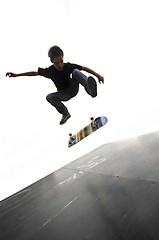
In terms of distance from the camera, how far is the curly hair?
3.43 metres

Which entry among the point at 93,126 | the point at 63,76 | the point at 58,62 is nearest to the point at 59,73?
the point at 63,76

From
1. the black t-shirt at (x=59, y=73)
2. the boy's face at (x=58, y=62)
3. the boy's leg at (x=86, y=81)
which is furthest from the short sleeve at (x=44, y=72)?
the boy's leg at (x=86, y=81)

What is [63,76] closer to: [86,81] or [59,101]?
[86,81]

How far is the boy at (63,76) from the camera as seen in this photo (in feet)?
11.5

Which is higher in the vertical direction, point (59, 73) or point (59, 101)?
point (59, 73)

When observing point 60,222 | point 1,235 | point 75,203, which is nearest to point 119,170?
point 75,203

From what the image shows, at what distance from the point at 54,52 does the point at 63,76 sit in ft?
2.15

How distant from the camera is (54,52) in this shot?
11.3 ft

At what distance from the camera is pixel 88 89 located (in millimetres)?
3857

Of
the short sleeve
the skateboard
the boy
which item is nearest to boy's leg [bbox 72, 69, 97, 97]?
the boy

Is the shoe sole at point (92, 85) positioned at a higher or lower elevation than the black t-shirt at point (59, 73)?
lower

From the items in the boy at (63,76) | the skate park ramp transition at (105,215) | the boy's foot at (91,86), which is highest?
the boy at (63,76)

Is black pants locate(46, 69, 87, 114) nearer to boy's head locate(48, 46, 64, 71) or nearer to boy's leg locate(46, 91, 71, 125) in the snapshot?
boy's leg locate(46, 91, 71, 125)

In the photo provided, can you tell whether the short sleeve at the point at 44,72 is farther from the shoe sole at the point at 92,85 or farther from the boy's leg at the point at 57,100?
the shoe sole at the point at 92,85
